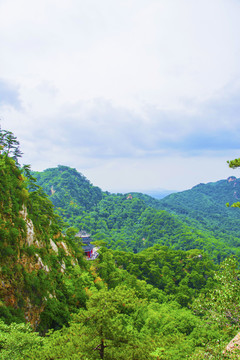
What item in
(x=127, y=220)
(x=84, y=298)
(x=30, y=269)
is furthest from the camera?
(x=127, y=220)

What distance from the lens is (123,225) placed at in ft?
420

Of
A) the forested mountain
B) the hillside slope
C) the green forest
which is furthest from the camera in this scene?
the forested mountain

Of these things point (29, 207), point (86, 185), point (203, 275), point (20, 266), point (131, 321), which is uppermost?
point (86, 185)

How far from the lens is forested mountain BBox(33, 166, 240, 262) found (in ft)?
301

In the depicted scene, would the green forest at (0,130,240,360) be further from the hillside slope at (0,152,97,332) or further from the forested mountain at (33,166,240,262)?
the forested mountain at (33,166,240,262)

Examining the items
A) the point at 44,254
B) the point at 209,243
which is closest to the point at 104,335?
the point at 44,254

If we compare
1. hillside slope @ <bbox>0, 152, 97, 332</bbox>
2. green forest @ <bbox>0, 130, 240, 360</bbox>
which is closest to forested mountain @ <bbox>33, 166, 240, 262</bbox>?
green forest @ <bbox>0, 130, 240, 360</bbox>

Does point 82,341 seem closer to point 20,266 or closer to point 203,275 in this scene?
point 20,266

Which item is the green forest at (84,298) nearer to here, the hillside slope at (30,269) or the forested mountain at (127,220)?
the hillside slope at (30,269)

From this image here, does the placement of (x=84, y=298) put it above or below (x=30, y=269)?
below

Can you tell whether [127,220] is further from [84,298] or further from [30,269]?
[30,269]

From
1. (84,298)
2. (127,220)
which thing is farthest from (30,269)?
(127,220)

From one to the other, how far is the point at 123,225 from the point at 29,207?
354ft

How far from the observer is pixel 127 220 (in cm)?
12825
